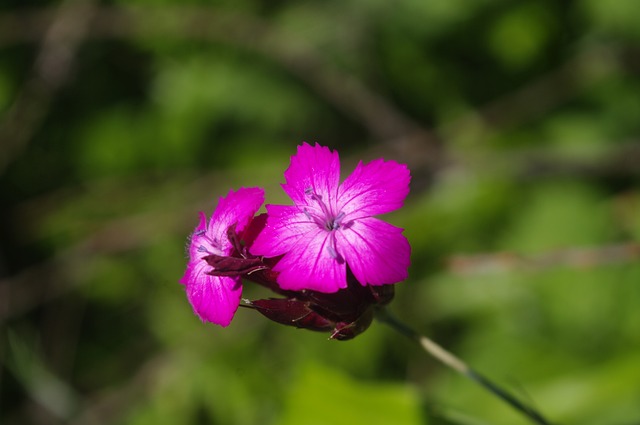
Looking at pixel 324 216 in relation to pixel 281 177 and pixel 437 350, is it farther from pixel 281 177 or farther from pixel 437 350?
pixel 281 177

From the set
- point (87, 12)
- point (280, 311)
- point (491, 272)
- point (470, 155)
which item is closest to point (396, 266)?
point (280, 311)

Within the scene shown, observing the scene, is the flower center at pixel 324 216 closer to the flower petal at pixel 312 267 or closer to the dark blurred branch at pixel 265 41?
the flower petal at pixel 312 267

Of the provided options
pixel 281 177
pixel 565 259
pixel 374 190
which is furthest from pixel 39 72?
pixel 374 190

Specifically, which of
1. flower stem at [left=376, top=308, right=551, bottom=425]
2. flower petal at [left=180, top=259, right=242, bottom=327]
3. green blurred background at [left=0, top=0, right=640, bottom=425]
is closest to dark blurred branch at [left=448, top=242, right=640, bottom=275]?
green blurred background at [left=0, top=0, right=640, bottom=425]

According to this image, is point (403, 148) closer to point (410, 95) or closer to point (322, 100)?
point (410, 95)

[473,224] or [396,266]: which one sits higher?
[473,224]

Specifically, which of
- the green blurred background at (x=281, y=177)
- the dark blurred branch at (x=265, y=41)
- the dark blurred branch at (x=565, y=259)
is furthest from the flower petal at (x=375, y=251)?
the dark blurred branch at (x=265, y=41)
